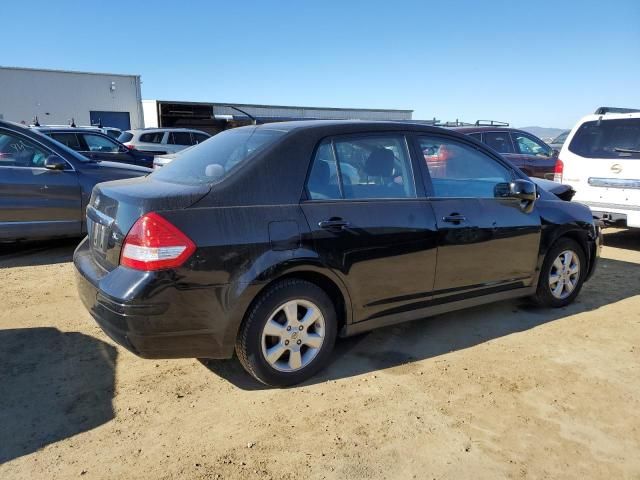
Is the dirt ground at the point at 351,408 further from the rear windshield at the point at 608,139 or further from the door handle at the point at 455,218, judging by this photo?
the rear windshield at the point at 608,139

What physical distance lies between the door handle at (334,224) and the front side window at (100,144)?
29.2 ft

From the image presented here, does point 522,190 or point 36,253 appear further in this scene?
point 36,253

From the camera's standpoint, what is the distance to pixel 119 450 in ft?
8.65

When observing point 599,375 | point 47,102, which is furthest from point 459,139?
point 47,102

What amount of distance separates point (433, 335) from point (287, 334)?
1.48 m

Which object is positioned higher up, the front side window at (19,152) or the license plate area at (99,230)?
the front side window at (19,152)

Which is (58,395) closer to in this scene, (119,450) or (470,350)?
(119,450)

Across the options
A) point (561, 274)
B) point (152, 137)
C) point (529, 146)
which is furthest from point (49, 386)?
point (152, 137)

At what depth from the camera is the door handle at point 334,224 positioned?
3195 mm

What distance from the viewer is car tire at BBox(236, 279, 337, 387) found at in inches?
120

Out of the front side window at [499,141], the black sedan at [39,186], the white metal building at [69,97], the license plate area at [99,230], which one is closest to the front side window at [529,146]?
the front side window at [499,141]

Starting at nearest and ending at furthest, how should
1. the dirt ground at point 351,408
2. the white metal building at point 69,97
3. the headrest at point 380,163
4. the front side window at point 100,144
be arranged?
the dirt ground at point 351,408, the headrest at point 380,163, the front side window at point 100,144, the white metal building at point 69,97

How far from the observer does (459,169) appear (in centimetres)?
412

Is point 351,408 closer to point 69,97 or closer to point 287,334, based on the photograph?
point 287,334
